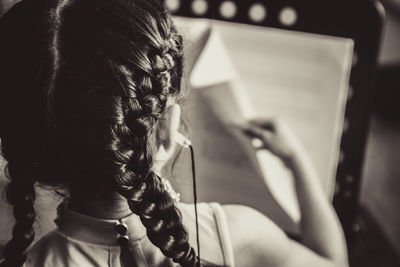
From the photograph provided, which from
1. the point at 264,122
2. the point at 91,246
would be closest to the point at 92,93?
the point at 91,246

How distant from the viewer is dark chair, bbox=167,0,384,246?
1.61ft

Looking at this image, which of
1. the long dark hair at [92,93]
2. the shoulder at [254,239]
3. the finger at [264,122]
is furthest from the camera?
the finger at [264,122]

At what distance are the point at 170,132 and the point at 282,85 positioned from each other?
217 millimetres

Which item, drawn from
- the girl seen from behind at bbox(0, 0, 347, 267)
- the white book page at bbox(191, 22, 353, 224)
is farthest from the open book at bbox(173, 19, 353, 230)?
the girl seen from behind at bbox(0, 0, 347, 267)

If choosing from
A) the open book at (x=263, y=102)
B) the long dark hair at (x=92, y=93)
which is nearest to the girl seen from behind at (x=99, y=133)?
the long dark hair at (x=92, y=93)

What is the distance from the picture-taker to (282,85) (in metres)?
0.54

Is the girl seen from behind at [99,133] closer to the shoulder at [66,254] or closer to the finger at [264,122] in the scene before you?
the shoulder at [66,254]

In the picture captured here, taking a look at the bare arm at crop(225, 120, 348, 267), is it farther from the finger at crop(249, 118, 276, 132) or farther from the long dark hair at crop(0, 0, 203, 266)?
the long dark hair at crop(0, 0, 203, 266)

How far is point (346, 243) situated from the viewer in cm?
55

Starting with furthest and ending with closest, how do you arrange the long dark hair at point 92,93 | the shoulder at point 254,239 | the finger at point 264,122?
1. the finger at point 264,122
2. the shoulder at point 254,239
3. the long dark hair at point 92,93

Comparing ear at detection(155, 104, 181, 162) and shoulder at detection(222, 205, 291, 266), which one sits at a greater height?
ear at detection(155, 104, 181, 162)

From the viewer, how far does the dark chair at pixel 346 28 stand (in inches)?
19.3

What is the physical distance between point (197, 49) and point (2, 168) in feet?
0.79

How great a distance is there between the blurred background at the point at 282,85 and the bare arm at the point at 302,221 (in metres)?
0.02
